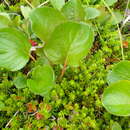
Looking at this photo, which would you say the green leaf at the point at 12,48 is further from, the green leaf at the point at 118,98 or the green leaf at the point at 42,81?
the green leaf at the point at 118,98

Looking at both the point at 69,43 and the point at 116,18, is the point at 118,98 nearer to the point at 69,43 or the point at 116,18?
the point at 69,43

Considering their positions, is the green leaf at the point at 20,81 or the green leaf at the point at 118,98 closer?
the green leaf at the point at 118,98

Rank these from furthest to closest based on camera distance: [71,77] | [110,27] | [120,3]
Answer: [120,3], [110,27], [71,77]

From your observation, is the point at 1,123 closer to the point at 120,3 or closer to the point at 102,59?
the point at 102,59

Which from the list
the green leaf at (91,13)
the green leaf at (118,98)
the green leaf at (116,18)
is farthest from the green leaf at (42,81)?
the green leaf at (116,18)

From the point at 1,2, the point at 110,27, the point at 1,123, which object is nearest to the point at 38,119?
the point at 1,123
